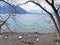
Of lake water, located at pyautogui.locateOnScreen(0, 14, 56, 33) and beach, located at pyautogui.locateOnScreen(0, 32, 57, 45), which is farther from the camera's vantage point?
lake water, located at pyautogui.locateOnScreen(0, 14, 56, 33)

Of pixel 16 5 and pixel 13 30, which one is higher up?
pixel 16 5

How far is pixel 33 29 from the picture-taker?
1301 centimetres

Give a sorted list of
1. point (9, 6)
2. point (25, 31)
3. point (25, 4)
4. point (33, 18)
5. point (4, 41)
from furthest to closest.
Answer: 1. point (33, 18)
2. point (25, 31)
3. point (4, 41)
4. point (25, 4)
5. point (9, 6)

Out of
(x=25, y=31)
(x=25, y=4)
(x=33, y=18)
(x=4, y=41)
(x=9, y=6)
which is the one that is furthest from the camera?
(x=33, y=18)

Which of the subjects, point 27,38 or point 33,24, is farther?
point 33,24

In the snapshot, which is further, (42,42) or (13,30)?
(13,30)

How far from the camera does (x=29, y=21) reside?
13836mm

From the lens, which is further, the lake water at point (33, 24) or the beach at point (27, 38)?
the lake water at point (33, 24)

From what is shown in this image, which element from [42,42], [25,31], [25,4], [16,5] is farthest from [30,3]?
[25,31]

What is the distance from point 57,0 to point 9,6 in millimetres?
2550

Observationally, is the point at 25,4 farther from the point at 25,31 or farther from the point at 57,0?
the point at 25,31

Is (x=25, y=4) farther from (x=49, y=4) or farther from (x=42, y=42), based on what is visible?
(x=42, y=42)

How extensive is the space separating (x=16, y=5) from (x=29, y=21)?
15.5ft

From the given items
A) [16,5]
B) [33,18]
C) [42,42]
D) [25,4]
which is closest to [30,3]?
[25,4]
